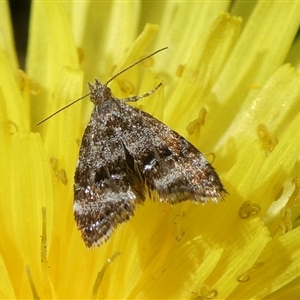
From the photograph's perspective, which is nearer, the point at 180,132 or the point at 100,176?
the point at 100,176

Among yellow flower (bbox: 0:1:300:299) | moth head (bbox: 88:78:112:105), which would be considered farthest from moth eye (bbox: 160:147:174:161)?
moth head (bbox: 88:78:112:105)

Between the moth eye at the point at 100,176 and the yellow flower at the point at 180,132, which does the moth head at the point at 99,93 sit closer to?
the yellow flower at the point at 180,132

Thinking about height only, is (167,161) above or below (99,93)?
below

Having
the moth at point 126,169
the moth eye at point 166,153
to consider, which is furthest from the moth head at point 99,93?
the moth eye at point 166,153

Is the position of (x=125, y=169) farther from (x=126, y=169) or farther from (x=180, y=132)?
(x=180, y=132)

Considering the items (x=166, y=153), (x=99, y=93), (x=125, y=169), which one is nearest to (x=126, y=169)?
(x=125, y=169)

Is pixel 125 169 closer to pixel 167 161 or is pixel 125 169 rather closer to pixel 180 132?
pixel 167 161
